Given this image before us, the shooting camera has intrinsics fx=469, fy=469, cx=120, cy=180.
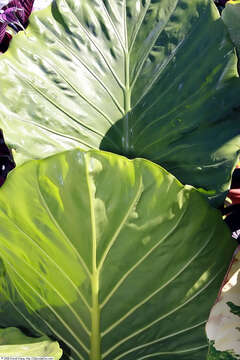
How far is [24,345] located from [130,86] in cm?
34

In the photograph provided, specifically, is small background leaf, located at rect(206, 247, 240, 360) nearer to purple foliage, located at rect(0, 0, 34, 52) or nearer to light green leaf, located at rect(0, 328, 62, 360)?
light green leaf, located at rect(0, 328, 62, 360)

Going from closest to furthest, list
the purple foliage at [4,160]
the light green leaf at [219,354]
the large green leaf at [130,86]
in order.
Answer: 1. the light green leaf at [219,354]
2. the large green leaf at [130,86]
3. the purple foliage at [4,160]

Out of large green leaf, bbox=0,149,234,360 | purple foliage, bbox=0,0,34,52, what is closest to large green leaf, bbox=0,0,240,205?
large green leaf, bbox=0,149,234,360

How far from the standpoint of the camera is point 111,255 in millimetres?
449

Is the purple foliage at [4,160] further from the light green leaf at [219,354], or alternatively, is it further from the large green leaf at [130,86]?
the light green leaf at [219,354]

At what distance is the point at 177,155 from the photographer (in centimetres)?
56

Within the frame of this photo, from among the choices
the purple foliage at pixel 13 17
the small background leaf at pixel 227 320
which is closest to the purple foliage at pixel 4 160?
the purple foliage at pixel 13 17

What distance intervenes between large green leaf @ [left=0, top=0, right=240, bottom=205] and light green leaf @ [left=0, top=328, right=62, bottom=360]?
19 cm

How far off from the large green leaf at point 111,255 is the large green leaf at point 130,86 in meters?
0.10

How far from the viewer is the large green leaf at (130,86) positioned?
1.81 ft

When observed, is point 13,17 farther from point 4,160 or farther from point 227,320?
point 227,320

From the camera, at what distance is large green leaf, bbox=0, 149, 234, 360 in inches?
16.6

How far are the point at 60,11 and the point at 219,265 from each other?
0.38 metres

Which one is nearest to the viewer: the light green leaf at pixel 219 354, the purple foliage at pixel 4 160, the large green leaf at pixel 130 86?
the light green leaf at pixel 219 354
